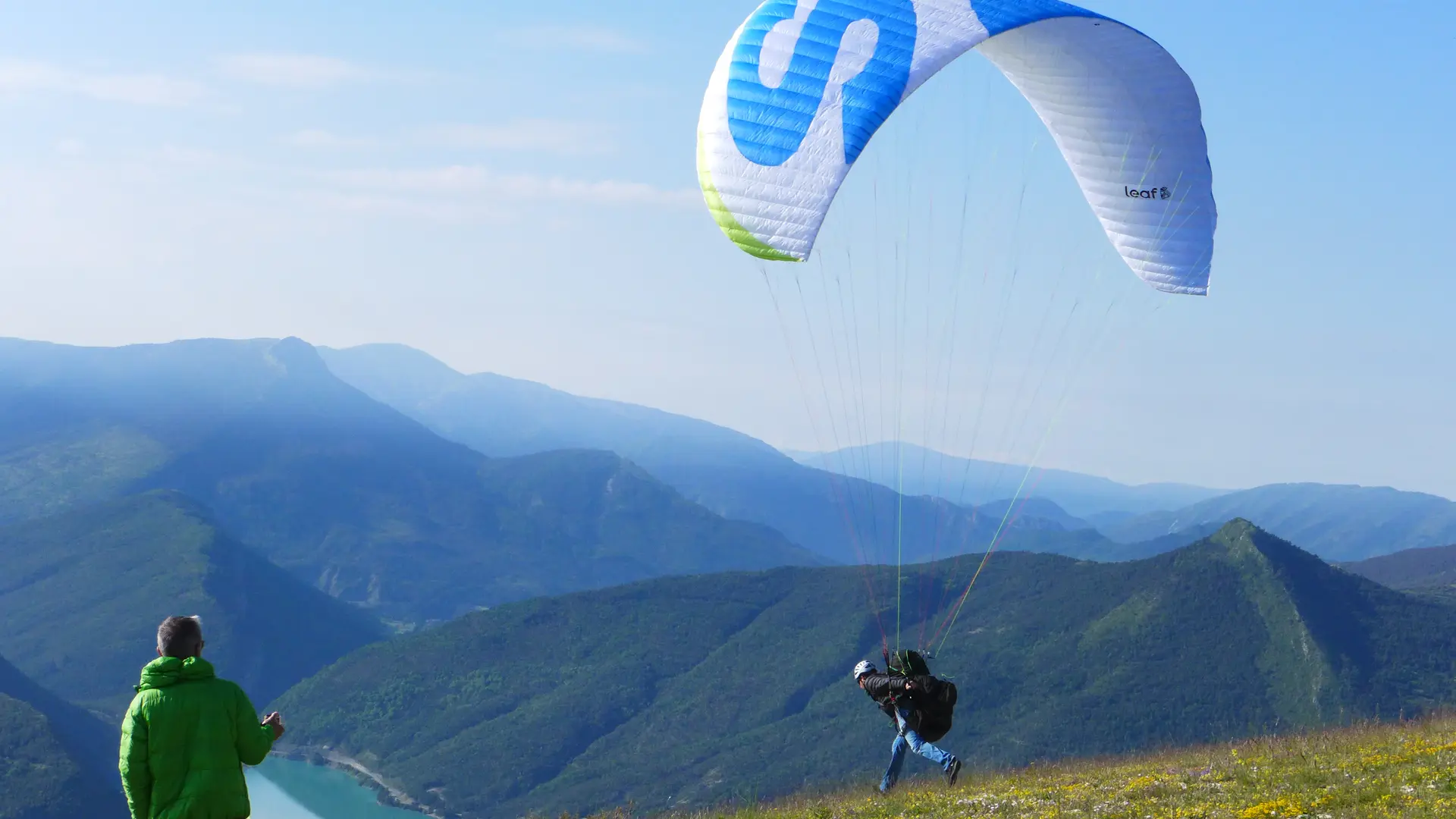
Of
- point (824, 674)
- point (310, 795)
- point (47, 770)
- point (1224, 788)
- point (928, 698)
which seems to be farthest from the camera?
point (310, 795)

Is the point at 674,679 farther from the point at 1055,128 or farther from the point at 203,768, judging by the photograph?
the point at 203,768

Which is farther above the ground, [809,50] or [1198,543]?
[809,50]

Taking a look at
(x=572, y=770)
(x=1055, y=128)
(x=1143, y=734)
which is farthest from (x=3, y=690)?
(x=1055, y=128)

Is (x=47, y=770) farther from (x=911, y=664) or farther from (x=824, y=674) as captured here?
(x=911, y=664)

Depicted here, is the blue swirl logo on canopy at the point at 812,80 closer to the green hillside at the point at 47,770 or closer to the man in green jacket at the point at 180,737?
the man in green jacket at the point at 180,737

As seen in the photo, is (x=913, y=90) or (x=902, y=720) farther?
(x=913, y=90)

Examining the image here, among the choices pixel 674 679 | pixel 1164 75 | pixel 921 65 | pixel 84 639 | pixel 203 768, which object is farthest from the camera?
pixel 84 639

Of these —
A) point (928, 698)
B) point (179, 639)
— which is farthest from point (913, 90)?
point (179, 639)
